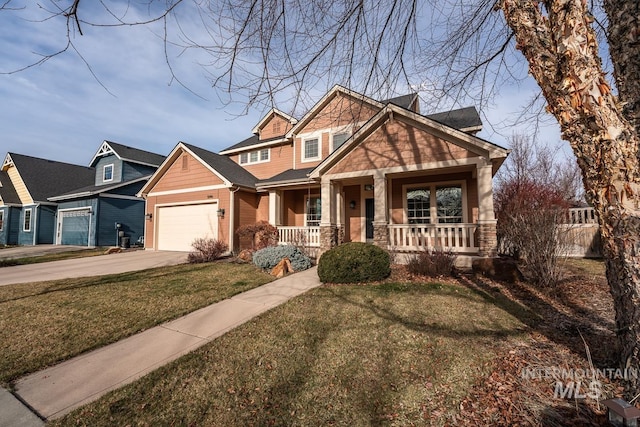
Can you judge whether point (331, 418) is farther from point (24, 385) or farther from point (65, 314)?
point (65, 314)

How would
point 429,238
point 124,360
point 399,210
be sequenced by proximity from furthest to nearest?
point 399,210
point 429,238
point 124,360

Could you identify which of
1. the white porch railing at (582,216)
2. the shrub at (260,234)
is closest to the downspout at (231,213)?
the shrub at (260,234)

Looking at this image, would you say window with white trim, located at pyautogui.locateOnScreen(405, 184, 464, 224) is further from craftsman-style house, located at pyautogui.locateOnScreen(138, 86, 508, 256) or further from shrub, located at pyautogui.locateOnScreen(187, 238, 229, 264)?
shrub, located at pyautogui.locateOnScreen(187, 238, 229, 264)

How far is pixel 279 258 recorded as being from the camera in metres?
8.96

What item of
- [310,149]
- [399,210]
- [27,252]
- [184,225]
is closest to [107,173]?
[27,252]

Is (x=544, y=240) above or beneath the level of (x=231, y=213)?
beneath

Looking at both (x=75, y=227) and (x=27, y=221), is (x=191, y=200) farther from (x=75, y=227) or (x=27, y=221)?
(x=27, y=221)

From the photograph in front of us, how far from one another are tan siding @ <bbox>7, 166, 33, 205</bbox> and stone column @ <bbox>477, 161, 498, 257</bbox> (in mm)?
30055

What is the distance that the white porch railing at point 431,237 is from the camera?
8.80m

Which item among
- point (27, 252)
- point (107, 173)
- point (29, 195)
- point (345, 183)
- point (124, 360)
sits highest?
point (107, 173)

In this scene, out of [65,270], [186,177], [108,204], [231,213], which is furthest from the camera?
[108,204]

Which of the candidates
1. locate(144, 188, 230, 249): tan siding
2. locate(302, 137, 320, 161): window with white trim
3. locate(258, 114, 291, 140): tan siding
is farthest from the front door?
locate(258, 114, 291, 140): tan siding

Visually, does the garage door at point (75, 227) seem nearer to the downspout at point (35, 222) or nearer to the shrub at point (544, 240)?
the downspout at point (35, 222)

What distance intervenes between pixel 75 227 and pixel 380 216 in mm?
21798
